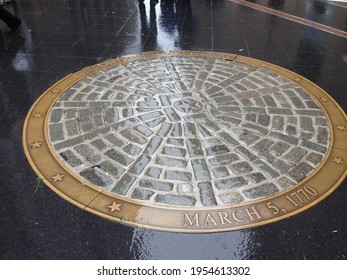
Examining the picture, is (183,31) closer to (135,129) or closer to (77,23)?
(77,23)

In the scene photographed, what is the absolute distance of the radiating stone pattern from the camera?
12.2ft

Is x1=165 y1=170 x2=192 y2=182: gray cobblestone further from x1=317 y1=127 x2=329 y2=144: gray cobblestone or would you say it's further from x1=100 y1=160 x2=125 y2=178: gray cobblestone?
x1=317 y1=127 x2=329 y2=144: gray cobblestone

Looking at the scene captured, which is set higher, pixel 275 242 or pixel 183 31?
pixel 183 31

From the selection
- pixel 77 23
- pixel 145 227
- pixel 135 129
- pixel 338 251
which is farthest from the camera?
pixel 77 23

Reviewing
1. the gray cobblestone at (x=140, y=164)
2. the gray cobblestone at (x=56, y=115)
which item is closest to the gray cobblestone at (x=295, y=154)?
the gray cobblestone at (x=140, y=164)

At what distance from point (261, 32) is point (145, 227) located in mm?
6255

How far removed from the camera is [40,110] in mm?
5008

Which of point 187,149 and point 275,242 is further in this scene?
point 187,149

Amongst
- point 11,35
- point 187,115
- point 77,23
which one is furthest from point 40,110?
point 77,23

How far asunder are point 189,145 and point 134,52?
3.38m

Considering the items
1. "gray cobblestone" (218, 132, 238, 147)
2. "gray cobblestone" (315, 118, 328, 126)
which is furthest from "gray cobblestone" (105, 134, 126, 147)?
"gray cobblestone" (315, 118, 328, 126)

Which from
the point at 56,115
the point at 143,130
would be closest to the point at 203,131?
the point at 143,130

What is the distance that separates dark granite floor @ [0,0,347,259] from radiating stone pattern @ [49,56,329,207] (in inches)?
18.3

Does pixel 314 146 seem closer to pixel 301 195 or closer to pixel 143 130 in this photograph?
pixel 301 195
